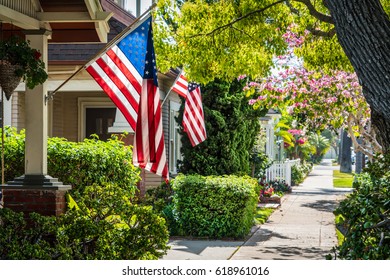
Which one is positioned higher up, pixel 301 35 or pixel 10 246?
pixel 301 35

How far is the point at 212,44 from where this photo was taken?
15328 millimetres

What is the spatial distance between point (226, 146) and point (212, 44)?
4911 millimetres

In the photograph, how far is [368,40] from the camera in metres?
9.11

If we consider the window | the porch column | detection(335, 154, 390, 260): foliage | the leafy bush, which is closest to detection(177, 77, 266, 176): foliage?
the window

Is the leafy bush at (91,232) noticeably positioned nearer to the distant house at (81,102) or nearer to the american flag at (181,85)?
the american flag at (181,85)

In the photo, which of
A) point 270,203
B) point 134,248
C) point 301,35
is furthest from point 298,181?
point 134,248

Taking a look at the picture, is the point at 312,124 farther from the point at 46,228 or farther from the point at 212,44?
the point at 46,228

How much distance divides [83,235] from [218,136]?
34.7 ft

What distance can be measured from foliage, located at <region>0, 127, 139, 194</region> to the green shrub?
3.45 m

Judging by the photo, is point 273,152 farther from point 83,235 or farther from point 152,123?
point 83,235

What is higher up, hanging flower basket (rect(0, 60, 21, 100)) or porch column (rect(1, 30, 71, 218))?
hanging flower basket (rect(0, 60, 21, 100))

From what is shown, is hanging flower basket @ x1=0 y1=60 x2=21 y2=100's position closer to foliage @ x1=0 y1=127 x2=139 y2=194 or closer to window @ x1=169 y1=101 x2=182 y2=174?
foliage @ x1=0 y1=127 x2=139 y2=194

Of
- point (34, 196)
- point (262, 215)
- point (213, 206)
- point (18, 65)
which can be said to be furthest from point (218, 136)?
point (18, 65)

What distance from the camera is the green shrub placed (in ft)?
55.1
